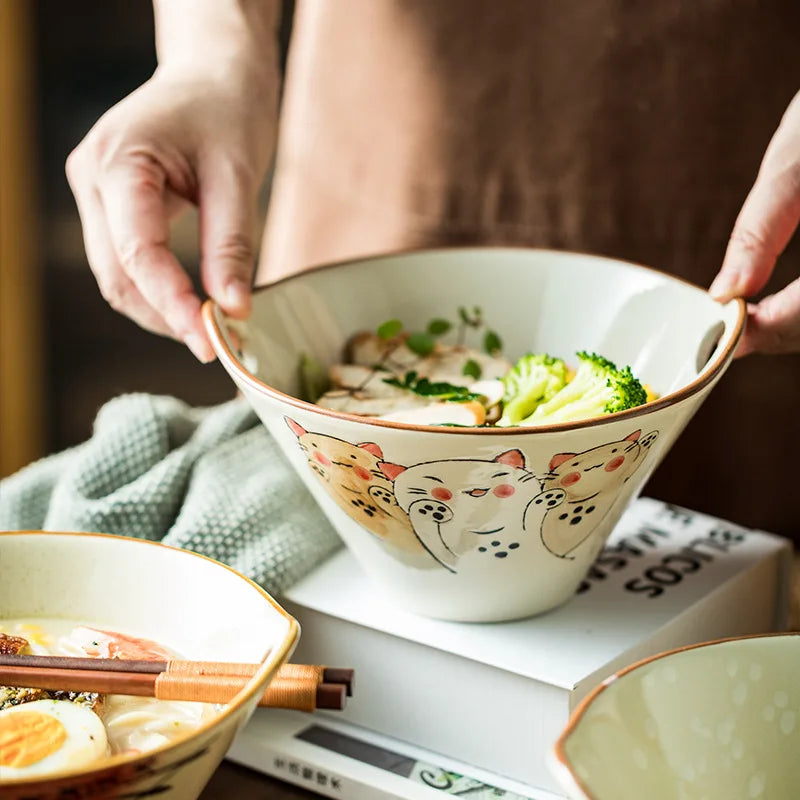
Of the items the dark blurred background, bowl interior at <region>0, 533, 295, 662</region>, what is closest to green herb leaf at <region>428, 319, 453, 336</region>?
bowl interior at <region>0, 533, 295, 662</region>

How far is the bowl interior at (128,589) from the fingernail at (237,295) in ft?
0.84

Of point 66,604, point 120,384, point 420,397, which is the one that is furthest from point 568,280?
point 120,384

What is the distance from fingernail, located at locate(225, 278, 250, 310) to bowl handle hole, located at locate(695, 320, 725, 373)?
1.23 ft

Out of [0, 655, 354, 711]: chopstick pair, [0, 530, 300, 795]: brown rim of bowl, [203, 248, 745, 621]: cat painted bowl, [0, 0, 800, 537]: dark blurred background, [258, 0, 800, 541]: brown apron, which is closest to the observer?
[0, 530, 300, 795]: brown rim of bowl

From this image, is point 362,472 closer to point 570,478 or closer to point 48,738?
point 570,478

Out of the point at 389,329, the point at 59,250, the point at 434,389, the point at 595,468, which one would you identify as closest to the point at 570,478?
the point at 595,468

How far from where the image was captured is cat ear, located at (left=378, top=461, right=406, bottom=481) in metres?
0.74

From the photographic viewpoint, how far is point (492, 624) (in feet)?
2.85

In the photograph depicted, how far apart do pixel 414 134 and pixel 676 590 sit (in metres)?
0.69

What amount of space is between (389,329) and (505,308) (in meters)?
0.12

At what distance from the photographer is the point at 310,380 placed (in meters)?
1.02

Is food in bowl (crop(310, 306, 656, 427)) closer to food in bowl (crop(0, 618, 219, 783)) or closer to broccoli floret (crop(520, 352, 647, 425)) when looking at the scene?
broccoli floret (crop(520, 352, 647, 425))

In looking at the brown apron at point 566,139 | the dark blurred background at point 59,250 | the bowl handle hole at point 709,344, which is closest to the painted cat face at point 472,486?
the bowl handle hole at point 709,344

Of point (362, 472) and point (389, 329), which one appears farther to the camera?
point (389, 329)
